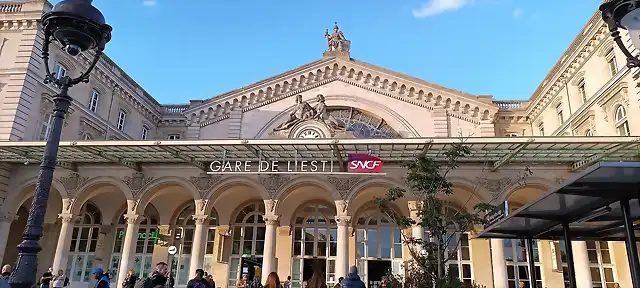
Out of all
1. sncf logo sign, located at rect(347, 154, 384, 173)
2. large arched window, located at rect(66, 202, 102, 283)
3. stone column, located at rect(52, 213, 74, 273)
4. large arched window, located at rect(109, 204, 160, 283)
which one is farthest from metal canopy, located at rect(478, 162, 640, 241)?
large arched window, located at rect(66, 202, 102, 283)

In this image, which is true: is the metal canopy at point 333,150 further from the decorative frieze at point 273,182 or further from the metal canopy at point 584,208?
the metal canopy at point 584,208

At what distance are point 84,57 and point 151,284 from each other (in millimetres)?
20541

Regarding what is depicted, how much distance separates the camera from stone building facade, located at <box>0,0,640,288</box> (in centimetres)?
2053

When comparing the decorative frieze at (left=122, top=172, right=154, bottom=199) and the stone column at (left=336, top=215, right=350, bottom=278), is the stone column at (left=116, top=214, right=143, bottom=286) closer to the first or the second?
the decorative frieze at (left=122, top=172, right=154, bottom=199)

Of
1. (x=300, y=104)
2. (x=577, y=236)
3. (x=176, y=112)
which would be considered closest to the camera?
(x=577, y=236)

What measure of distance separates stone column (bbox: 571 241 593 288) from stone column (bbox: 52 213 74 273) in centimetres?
2186

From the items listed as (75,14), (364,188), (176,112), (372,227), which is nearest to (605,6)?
(75,14)

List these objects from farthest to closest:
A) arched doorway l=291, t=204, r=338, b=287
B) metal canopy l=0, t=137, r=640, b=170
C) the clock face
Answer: the clock face
arched doorway l=291, t=204, r=338, b=287
metal canopy l=0, t=137, r=640, b=170

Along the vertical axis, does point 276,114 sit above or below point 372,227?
above

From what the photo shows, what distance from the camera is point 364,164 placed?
18844 millimetres

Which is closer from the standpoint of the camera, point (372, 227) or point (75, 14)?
point (75, 14)

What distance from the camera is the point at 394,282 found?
16297 millimetres

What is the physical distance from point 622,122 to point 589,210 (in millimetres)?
14935

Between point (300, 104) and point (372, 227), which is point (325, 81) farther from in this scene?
point (372, 227)
